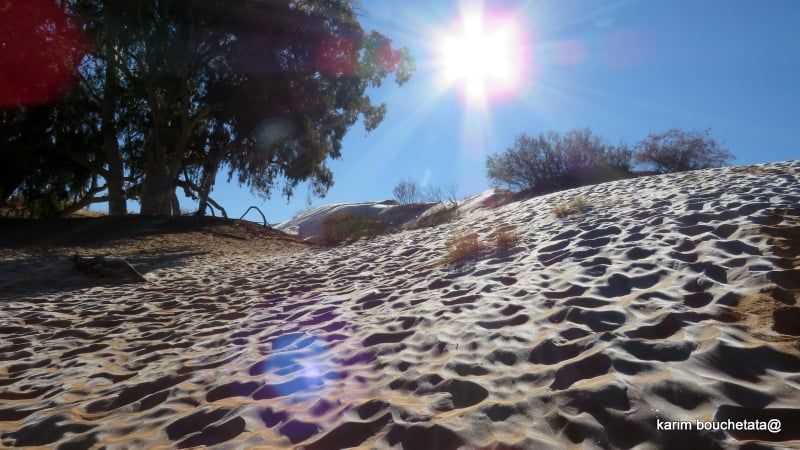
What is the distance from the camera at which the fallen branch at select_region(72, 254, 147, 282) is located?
7562 millimetres

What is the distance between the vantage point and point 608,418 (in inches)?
80.1

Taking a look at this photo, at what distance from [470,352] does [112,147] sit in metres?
16.2

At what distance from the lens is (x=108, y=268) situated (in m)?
7.71

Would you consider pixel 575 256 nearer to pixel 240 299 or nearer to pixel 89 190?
pixel 240 299

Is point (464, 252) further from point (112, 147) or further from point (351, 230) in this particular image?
point (112, 147)

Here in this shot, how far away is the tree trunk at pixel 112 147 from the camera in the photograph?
49.4ft

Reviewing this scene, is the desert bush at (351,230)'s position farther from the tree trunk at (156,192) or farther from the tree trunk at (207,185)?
the tree trunk at (156,192)

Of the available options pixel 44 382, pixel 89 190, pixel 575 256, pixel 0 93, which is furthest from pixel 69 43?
pixel 575 256

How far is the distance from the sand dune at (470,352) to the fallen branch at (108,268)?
1487 mm

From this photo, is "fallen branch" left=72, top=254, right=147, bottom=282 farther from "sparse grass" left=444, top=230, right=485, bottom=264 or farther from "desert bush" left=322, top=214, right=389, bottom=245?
"desert bush" left=322, top=214, right=389, bottom=245

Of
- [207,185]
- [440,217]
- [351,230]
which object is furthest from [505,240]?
[207,185]

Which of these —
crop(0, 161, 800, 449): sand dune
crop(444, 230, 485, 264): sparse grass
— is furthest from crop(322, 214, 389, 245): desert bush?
crop(0, 161, 800, 449): sand dune

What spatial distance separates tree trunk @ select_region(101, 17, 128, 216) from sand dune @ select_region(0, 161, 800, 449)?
10836 millimetres

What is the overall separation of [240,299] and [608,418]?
4855mm
